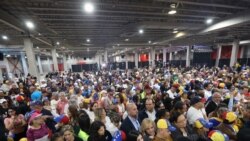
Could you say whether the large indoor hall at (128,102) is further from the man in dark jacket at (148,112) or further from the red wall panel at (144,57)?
the red wall panel at (144,57)

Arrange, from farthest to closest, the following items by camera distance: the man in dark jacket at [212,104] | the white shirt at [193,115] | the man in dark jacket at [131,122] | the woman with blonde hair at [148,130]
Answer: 1. the man in dark jacket at [212,104]
2. the white shirt at [193,115]
3. the man in dark jacket at [131,122]
4. the woman with blonde hair at [148,130]

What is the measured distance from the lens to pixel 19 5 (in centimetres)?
464

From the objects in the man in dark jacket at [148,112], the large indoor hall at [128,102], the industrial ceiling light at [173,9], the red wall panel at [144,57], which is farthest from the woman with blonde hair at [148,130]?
the red wall panel at [144,57]

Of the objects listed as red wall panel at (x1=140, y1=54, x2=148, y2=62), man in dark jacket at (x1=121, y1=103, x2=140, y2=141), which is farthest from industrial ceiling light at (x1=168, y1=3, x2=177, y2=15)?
red wall panel at (x1=140, y1=54, x2=148, y2=62)

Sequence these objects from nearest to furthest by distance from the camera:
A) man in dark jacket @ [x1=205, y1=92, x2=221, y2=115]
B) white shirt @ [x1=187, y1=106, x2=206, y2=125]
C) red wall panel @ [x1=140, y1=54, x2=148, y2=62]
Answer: white shirt @ [x1=187, y1=106, x2=206, y2=125] < man in dark jacket @ [x1=205, y1=92, x2=221, y2=115] < red wall panel @ [x1=140, y1=54, x2=148, y2=62]

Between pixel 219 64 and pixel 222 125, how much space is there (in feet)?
69.2

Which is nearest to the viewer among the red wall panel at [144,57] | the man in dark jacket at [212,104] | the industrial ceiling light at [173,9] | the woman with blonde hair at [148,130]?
the woman with blonde hair at [148,130]

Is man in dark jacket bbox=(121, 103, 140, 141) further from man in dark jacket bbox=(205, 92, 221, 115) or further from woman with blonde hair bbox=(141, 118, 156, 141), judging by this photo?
man in dark jacket bbox=(205, 92, 221, 115)

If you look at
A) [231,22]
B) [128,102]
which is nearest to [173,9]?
[231,22]

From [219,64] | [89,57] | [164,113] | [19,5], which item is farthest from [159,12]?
[89,57]

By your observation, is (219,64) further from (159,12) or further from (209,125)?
(209,125)

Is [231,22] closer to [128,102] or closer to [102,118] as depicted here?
[128,102]

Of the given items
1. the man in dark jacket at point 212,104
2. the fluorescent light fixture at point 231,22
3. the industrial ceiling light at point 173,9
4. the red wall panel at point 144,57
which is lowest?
the man in dark jacket at point 212,104

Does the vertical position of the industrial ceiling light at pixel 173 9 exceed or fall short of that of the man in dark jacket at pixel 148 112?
it exceeds it
